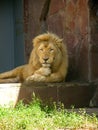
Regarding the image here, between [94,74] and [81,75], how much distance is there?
0.29 meters

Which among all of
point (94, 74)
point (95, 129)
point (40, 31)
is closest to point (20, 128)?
point (95, 129)

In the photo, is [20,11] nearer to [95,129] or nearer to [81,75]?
[81,75]

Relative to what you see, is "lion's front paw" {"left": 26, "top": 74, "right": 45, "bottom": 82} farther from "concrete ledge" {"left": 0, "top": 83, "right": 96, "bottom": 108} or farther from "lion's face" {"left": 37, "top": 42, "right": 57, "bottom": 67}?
"lion's face" {"left": 37, "top": 42, "right": 57, "bottom": 67}

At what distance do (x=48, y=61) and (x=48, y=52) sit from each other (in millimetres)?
132

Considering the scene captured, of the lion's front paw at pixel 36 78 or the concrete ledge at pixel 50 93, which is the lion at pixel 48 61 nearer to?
the lion's front paw at pixel 36 78

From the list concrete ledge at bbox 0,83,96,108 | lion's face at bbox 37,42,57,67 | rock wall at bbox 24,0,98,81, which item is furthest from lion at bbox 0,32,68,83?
rock wall at bbox 24,0,98,81

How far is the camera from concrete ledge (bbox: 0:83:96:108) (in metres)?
6.79

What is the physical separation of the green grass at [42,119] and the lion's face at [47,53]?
83 cm

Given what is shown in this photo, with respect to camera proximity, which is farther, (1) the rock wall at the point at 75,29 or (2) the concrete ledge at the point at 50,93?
(1) the rock wall at the point at 75,29

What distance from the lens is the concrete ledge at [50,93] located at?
6793mm

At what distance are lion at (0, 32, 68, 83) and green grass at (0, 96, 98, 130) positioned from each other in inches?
30.0

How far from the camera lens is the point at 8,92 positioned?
6789 millimetres

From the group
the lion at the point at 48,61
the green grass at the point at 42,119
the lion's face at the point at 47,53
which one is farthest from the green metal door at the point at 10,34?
the green grass at the point at 42,119

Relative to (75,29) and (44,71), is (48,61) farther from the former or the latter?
(75,29)
